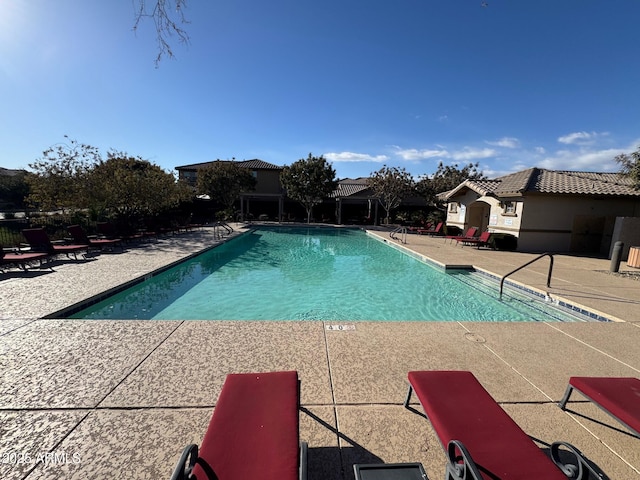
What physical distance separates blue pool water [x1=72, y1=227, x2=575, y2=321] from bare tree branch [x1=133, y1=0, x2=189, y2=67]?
543 centimetres

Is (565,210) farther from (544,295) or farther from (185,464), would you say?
(185,464)

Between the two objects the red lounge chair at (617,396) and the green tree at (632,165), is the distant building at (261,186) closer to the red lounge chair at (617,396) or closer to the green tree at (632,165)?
the green tree at (632,165)

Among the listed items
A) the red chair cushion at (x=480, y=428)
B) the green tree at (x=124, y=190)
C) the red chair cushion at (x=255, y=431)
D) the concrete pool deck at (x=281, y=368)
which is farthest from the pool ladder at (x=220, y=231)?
the red chair cushion at (x=480, y=428)

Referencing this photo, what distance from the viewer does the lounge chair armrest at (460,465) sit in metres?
1.69

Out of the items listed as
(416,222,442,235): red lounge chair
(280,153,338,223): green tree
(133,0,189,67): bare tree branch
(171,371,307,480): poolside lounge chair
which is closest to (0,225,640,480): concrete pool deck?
(171,371,307,480): poolside lounge chair

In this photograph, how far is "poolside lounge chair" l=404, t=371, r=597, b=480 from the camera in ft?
5.97

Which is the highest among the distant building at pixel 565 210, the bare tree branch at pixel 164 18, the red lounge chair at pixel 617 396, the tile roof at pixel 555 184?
the bare tree branch at pixel 164 18

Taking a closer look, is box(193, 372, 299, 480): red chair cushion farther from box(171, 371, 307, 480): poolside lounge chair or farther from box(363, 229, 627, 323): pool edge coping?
box(363, 229, 627, 323): pool edge coping

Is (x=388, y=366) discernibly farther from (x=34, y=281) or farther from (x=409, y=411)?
(x=34, y=281)

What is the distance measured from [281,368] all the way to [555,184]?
1772cm

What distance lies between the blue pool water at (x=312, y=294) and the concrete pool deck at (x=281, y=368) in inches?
57.0

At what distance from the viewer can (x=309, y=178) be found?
1156 inches

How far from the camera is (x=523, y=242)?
15.5 m

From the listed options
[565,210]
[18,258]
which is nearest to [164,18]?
[18,258]
